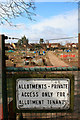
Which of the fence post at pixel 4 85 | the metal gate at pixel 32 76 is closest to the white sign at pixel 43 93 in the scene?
the metal gate at pixel 32 76

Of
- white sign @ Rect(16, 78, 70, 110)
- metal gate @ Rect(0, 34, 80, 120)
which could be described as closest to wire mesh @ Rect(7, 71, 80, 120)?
metal gate @ Rect(0, 34, 80, 120)

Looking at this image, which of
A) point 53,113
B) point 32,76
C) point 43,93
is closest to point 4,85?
point 32,76

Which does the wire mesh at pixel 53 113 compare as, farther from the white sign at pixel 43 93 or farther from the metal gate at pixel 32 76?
the white sign at pixel 43 93

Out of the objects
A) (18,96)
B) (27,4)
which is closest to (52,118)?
(18,96)

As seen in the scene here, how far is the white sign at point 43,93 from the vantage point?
2.17m

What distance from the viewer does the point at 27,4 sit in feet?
17.7

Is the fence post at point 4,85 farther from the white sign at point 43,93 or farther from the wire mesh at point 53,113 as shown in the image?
the white sign at point 43,93

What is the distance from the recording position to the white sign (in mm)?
2166

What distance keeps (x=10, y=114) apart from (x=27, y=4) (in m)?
4.66

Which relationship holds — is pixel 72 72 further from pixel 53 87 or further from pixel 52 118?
pixel 52 118

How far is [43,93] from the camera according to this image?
2184mm

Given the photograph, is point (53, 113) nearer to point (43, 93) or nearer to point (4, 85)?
point (43, 93)

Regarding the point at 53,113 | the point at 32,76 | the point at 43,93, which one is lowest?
the point at 53,113

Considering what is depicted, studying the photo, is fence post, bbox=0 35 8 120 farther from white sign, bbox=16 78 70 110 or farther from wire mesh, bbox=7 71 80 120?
white sign, bbox=16 78 70 110
